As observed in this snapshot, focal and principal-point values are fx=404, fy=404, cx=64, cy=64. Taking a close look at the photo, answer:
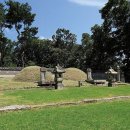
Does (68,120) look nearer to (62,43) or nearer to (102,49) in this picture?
(102,49)

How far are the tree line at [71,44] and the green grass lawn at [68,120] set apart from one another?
44.7 m

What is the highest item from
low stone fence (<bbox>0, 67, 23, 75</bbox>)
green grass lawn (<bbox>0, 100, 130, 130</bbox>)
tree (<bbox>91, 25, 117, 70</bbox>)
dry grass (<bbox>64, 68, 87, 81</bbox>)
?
tree (<bbox>91, 25, 117, 70</bbox>)

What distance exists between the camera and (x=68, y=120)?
15.5 meters

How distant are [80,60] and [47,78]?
42033 mm

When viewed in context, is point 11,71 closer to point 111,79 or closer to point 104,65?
point 104,65

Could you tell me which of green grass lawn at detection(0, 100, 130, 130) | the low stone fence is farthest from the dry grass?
green grass lawn at detection(0, 100, 130, 130)

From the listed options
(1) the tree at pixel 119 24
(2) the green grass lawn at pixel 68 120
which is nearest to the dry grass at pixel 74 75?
(1) the tree at pixel 119 24

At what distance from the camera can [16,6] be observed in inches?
3172

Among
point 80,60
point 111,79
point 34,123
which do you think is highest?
point 80,60

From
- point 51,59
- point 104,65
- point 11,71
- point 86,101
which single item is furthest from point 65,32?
point 86,101

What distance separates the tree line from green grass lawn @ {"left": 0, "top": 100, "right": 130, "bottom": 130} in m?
44.7

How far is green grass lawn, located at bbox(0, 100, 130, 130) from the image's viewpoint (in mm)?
13883

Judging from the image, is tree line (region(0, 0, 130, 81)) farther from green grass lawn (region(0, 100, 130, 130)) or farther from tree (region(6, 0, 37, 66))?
green grass lawn (region(0, 100, 130, 130))

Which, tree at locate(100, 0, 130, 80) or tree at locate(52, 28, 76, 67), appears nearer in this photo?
tree at locate(100, 0, 130, 80)
